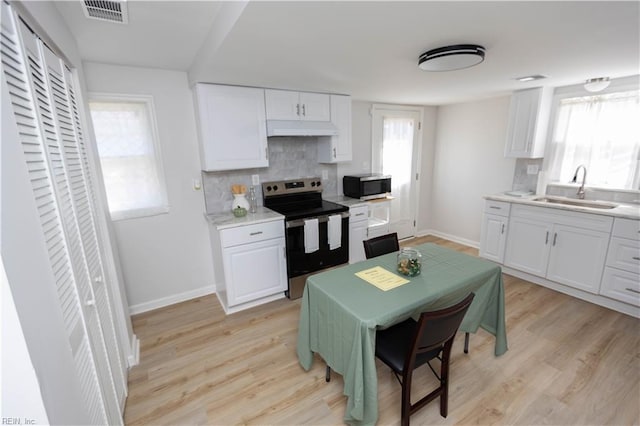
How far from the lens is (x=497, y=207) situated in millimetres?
3467

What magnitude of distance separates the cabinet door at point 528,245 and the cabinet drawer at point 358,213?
1731 millimetres

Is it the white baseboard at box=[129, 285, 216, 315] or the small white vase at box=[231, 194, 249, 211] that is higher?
the small white vase at box=[231, 194, 249, 211]

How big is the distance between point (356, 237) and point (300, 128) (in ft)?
4.92

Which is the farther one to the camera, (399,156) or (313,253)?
(399,156)

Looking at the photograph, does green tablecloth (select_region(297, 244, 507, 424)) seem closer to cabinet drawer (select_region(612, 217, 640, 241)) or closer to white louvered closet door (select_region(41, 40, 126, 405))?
white louvered closet door (select_region(41, 40, 126, 405))

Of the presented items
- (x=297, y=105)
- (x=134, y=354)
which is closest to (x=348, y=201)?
(x=297, y=105)

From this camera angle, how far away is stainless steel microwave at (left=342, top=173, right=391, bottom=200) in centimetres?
369

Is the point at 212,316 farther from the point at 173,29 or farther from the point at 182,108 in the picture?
the point at 173,29

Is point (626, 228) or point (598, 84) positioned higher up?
point (598, 84)

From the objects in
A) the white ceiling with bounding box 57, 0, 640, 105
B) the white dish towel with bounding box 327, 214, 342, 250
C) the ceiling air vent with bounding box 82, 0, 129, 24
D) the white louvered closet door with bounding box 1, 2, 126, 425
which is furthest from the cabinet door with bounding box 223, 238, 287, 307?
the ceiling air vent with bounding box 82, 0, 129, 24

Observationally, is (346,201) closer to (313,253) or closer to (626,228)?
(313,253)

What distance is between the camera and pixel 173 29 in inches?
70.2

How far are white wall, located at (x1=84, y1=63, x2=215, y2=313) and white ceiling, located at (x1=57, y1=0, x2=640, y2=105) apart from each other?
0.19m

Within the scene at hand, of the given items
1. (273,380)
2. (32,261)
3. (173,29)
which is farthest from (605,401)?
(173,29)
